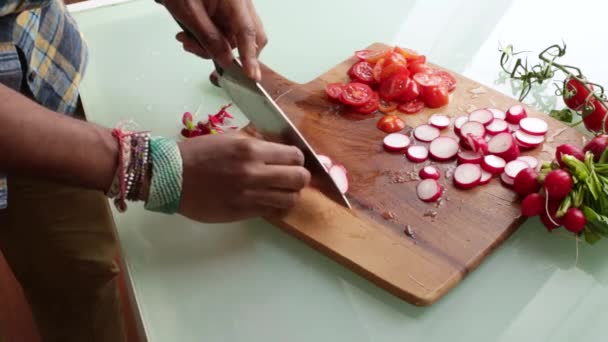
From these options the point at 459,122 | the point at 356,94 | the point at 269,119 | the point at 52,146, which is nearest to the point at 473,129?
the point at 459,122

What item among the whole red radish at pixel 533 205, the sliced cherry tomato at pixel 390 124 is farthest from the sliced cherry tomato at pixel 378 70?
the whole red radish at pixel 533 205

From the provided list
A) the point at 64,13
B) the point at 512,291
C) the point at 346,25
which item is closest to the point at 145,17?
the point at 64,13

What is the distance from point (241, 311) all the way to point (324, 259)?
0.16 meters

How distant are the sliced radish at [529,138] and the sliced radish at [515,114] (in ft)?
0.12

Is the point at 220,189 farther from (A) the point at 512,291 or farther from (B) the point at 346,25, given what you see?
(B) the point at 346,25

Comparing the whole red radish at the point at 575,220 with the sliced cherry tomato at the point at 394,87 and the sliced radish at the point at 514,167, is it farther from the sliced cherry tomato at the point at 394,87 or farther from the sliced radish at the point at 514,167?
the sliced cherry tomato at the point at 394,87

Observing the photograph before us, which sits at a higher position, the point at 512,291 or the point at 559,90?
the point at 559,90

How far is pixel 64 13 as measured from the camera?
1.21 meters

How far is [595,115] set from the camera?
1178 mm

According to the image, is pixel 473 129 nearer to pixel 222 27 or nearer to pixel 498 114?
pixel 498 114

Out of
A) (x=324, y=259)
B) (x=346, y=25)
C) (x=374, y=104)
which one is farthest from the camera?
(x=346, y=25)

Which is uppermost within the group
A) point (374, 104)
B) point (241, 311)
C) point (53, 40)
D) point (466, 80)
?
point (466, 80)

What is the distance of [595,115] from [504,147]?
0.20 m

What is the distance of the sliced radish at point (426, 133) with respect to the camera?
1.19 meters
